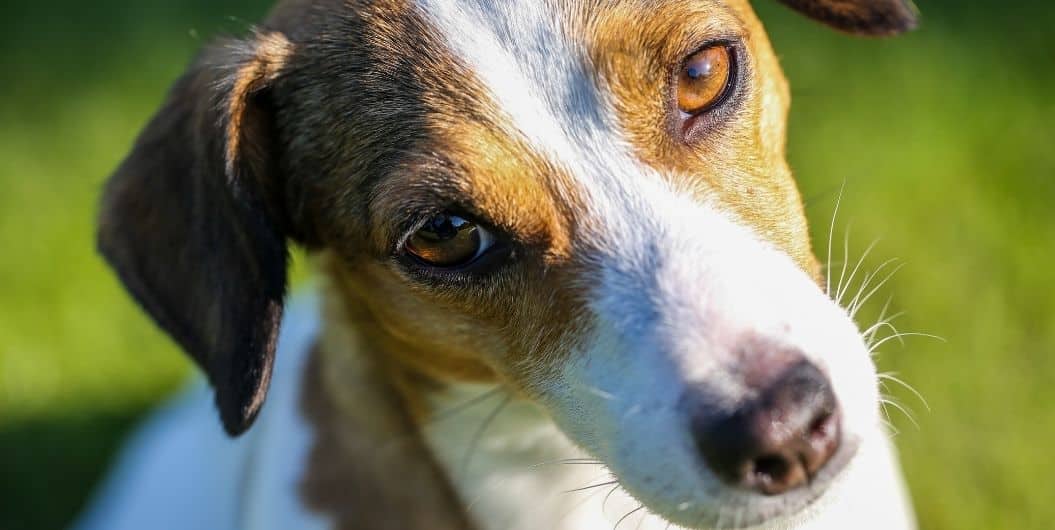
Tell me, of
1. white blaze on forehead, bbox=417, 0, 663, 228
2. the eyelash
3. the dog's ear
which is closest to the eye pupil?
white blaze on forehead, bbox=417, 0, 663, 228

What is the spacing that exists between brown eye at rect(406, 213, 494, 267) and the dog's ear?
1592mm

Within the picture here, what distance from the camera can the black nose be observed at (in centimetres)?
262

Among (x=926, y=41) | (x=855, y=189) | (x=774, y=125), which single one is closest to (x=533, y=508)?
(x=774, y=125)

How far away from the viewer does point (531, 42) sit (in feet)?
9.70

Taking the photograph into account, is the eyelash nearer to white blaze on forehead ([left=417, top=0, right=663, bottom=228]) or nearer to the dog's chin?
white blaze on forehead ([left=417, top=0, right=663, bottom=228])

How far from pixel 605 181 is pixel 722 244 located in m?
0.35

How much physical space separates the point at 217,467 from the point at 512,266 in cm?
202

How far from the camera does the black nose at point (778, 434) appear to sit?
8.58ft

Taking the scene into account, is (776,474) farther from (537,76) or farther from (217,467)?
(217,467)

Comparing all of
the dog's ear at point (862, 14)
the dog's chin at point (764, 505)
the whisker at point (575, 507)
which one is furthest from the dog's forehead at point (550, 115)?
the whisker at point (575, 507)

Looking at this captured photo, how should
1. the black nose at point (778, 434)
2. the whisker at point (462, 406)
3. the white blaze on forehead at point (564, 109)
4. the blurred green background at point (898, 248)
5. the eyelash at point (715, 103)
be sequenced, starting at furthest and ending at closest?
the blurred green background at point (898, 248), the whisker at point (462, 406), the eyelash at point (715, 103), the white blaze on forehead at point (564, 109), the black nose at point (778, 434)

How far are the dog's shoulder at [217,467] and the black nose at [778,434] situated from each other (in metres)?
1.57

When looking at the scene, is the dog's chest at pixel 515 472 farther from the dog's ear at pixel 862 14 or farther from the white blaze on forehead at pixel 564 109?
the dog's ear at pixel 862 14

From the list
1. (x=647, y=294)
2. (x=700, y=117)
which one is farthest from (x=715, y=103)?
(x=647, y=294)
